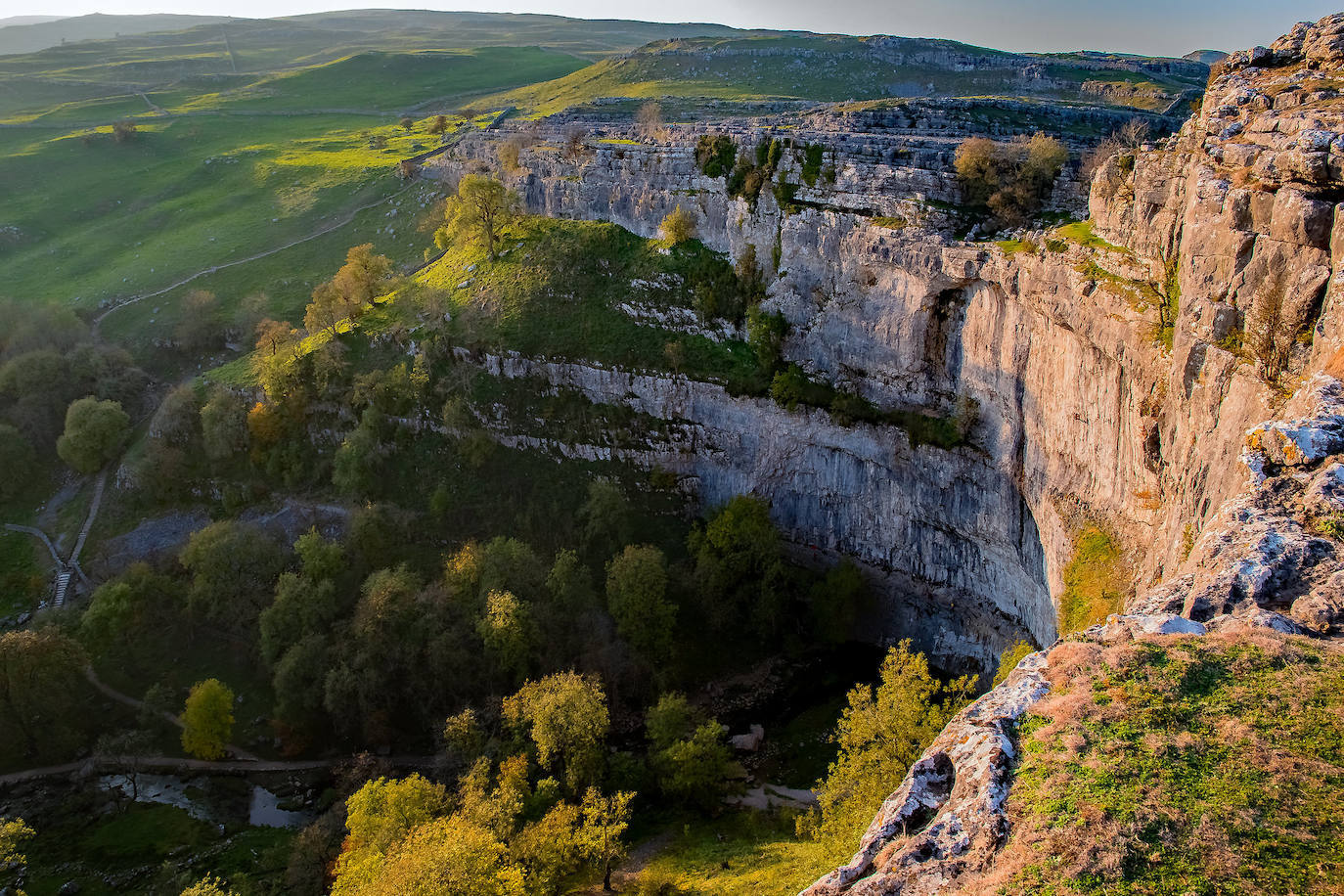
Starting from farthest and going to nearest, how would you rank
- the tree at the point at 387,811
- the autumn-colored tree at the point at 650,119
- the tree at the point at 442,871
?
1. the autumn-colored tree at the point at 650,119
2. the tree at the point at 387,811
3. the tree at the point at 442,871

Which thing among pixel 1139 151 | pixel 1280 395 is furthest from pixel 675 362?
pixel 1280 395

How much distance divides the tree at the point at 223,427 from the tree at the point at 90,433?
6423 mm

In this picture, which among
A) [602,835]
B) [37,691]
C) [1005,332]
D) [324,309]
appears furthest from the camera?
[324,309]

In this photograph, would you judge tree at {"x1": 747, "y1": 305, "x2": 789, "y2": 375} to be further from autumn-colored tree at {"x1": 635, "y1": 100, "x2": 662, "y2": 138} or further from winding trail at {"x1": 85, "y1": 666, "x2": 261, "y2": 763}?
winding trail at {"x1": 85, "y1": 666, "x2": 261, "y2": 763}

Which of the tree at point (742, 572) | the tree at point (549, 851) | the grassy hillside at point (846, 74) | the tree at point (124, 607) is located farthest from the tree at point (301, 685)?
the grassy hillside at point (846, 74)

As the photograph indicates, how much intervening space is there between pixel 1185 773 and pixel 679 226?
44.7m

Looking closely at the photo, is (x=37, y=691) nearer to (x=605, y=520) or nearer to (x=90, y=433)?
(x=90, y=433)

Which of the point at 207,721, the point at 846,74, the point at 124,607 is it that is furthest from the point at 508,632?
the point at 846,74

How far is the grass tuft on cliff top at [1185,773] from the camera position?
1070cm

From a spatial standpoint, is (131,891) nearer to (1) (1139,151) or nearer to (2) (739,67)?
(1) (1139,151)

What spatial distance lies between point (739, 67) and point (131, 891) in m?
96.0

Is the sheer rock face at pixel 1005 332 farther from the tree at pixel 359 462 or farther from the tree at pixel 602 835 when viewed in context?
the tree at pixel 602 835

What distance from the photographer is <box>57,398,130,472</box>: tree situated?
51.5 m

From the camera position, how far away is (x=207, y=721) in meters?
37.4
